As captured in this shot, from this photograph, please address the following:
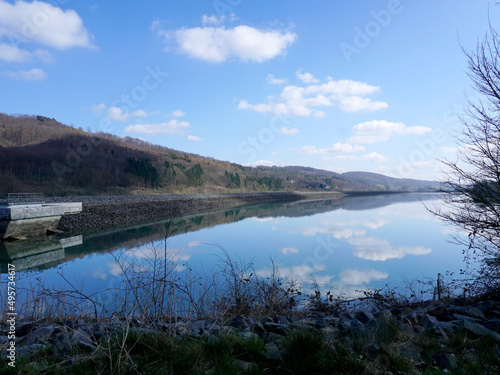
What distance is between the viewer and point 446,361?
2.75 m

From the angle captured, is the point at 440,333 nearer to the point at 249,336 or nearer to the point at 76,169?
the point at 249,336

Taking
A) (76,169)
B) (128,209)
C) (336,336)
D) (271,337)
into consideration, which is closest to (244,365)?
(271,337)

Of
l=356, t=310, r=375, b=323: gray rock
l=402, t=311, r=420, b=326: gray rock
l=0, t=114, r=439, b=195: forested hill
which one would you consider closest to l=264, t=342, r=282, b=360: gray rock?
l=356, t=310, r=375, b=323: gray rock

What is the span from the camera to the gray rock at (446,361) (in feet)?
8.87

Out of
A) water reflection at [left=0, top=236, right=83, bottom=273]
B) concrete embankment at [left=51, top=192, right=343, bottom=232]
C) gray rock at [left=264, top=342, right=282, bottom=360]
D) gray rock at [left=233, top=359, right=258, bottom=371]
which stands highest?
gray rock at [left=264, top=342, right=282, bottom=360]

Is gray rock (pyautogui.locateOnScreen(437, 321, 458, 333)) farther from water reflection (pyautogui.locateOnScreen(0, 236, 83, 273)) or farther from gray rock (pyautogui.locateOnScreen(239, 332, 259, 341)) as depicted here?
water reflection (pyautogui.locateOnScreen(0, 236, 83, 273))

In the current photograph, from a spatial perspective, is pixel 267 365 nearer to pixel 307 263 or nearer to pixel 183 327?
pixel 183 327

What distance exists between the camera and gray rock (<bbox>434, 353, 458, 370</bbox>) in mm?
2703

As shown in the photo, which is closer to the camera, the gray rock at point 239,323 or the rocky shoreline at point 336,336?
the rocky shoreline at point 336,336

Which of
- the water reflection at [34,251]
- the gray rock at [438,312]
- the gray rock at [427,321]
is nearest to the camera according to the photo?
the gray rock at [427,321]

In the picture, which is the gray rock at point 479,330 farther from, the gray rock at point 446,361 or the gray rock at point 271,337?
the gray rock at point 271,337

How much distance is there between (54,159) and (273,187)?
2384 inches

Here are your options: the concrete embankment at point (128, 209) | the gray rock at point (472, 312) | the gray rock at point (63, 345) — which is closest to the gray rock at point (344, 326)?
the gray rock at point (472, 312)

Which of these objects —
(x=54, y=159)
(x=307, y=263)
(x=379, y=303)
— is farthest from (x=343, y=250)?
(x=54, y=159)
